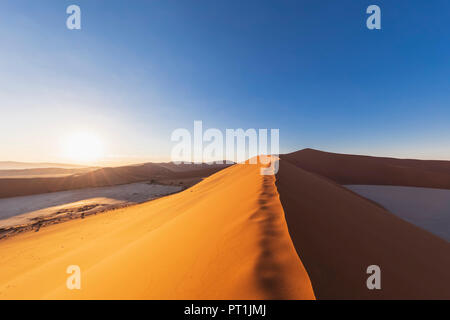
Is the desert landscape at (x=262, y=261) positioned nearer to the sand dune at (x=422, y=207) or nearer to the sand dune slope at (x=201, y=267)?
the sand dune slope at (x=201, y=267)

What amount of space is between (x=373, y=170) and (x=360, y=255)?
23913 millimetres

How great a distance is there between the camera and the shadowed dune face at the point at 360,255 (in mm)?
1660

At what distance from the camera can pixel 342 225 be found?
2.84 metres

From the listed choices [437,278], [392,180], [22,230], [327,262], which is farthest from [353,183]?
[22,230]

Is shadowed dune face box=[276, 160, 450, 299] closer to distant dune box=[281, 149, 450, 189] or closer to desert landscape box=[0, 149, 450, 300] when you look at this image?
desert landscape box=[0, 149, 450, 300]

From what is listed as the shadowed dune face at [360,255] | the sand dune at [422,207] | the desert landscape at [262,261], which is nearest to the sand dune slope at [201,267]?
the desert landscape at [262,261]

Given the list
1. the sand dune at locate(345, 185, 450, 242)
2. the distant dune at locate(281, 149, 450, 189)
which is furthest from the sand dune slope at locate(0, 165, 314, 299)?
the distant dune at locate(281, 149, 450, 189)

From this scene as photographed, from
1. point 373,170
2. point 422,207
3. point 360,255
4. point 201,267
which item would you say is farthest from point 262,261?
point 373,170

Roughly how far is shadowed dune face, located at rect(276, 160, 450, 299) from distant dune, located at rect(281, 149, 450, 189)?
1824 cm

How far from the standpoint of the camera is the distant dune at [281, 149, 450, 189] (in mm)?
16031

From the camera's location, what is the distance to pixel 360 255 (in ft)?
7.17
